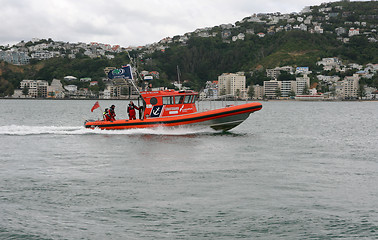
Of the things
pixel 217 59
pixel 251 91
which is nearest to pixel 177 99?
pixel 251 91

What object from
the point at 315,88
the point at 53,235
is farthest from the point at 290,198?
the point at 315,88

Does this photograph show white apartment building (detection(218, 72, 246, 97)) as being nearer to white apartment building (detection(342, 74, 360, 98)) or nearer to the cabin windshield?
white apartment building (detection(342, 74, 360, 98))

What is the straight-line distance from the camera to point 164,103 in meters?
21.4

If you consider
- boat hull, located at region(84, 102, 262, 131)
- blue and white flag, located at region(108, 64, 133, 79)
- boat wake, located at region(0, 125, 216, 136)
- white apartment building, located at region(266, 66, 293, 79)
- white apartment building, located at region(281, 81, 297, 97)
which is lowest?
boat wake, located at region(0, 125, 216, 136)

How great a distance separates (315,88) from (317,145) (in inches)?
6138

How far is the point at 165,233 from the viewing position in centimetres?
759

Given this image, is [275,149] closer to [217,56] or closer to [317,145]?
[317,145]

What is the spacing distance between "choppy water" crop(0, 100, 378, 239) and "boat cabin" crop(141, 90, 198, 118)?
345cm

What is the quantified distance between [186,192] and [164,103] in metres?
11.7

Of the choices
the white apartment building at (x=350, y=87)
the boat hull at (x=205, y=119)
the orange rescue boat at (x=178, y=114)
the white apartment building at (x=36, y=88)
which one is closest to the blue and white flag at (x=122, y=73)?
the orange rescue boat at (x=178, y=114)

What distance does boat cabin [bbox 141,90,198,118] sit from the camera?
70.1 ft

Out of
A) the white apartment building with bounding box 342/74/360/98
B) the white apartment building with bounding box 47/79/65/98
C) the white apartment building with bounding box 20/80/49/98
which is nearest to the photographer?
the white apartment building with bounding box 342/74/360/98

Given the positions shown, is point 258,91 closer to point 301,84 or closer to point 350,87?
point 301,84

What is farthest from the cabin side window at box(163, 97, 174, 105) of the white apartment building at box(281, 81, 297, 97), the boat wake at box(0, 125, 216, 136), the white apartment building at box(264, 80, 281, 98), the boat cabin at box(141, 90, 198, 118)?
the white apartment building at box(281, 81, 297, 97)
